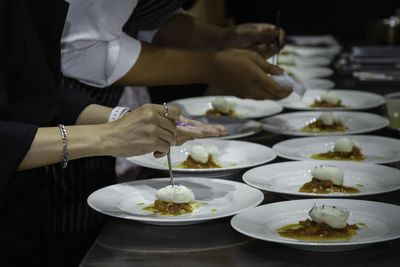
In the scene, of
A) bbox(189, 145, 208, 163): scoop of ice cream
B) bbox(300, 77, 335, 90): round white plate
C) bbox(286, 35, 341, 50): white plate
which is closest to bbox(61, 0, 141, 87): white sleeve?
bbox(189, 145, 208, 163): scoop of ice cream

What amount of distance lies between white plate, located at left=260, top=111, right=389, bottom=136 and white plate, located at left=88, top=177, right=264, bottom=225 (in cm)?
67

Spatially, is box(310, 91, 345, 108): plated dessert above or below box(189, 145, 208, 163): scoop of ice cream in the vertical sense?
above

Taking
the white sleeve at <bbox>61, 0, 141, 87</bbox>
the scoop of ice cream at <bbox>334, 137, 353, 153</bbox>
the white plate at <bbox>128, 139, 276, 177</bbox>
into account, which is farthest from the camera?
the white sleeve at <bbox>61, 0, 141, 87</bbox>

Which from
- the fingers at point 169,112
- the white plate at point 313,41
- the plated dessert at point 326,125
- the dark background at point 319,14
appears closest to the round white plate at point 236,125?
the plated dessert at point 326,125

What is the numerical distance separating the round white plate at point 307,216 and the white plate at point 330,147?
494 mm

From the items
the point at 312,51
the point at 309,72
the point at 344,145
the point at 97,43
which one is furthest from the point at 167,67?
the point at 312,51

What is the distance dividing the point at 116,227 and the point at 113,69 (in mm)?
937

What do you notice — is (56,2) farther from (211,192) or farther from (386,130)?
(386,130)

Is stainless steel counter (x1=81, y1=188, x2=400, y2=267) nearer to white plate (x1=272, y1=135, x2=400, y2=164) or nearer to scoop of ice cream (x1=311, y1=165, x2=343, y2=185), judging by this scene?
scoop of ice cream (x1=311, y1=165, x2=343, y2=185)

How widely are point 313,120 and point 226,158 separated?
2.01 ft

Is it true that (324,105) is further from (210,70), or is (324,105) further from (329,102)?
(210,70)

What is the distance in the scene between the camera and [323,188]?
1.73 meters

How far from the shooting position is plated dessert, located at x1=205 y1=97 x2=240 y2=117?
2773 millimetres

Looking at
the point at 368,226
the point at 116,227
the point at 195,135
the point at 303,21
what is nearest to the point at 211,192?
the point at 195,135
